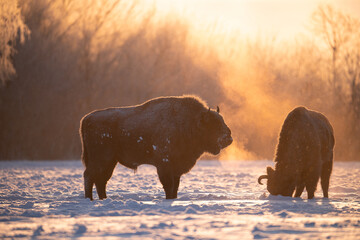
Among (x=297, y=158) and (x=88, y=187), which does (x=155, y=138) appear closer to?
(x=88, y=187)

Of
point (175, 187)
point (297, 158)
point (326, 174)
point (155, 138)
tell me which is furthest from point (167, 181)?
point (326, 174)

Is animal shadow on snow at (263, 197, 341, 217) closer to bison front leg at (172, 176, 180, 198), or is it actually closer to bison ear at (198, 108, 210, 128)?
bison front leg at (172, 176, 180, 198)

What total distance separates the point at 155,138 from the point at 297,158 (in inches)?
109

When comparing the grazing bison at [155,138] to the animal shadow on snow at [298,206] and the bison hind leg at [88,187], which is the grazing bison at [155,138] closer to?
the bison hind leg at [88,187]

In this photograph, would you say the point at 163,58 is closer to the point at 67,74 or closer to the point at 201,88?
the point at 201,88

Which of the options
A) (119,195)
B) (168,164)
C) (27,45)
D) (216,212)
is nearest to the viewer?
(216,212)

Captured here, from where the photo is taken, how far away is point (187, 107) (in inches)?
438

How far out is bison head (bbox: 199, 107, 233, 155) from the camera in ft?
36.4

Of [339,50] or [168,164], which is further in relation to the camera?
[339,50]

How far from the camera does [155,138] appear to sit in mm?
10773

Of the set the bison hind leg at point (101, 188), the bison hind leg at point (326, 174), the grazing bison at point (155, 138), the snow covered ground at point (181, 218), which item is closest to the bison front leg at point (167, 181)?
the grazing bison at point (155, 138)

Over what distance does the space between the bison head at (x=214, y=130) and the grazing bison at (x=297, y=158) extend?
1042mm

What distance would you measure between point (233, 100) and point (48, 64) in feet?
39.7

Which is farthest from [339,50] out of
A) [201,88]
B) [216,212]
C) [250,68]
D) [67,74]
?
[216,212]
